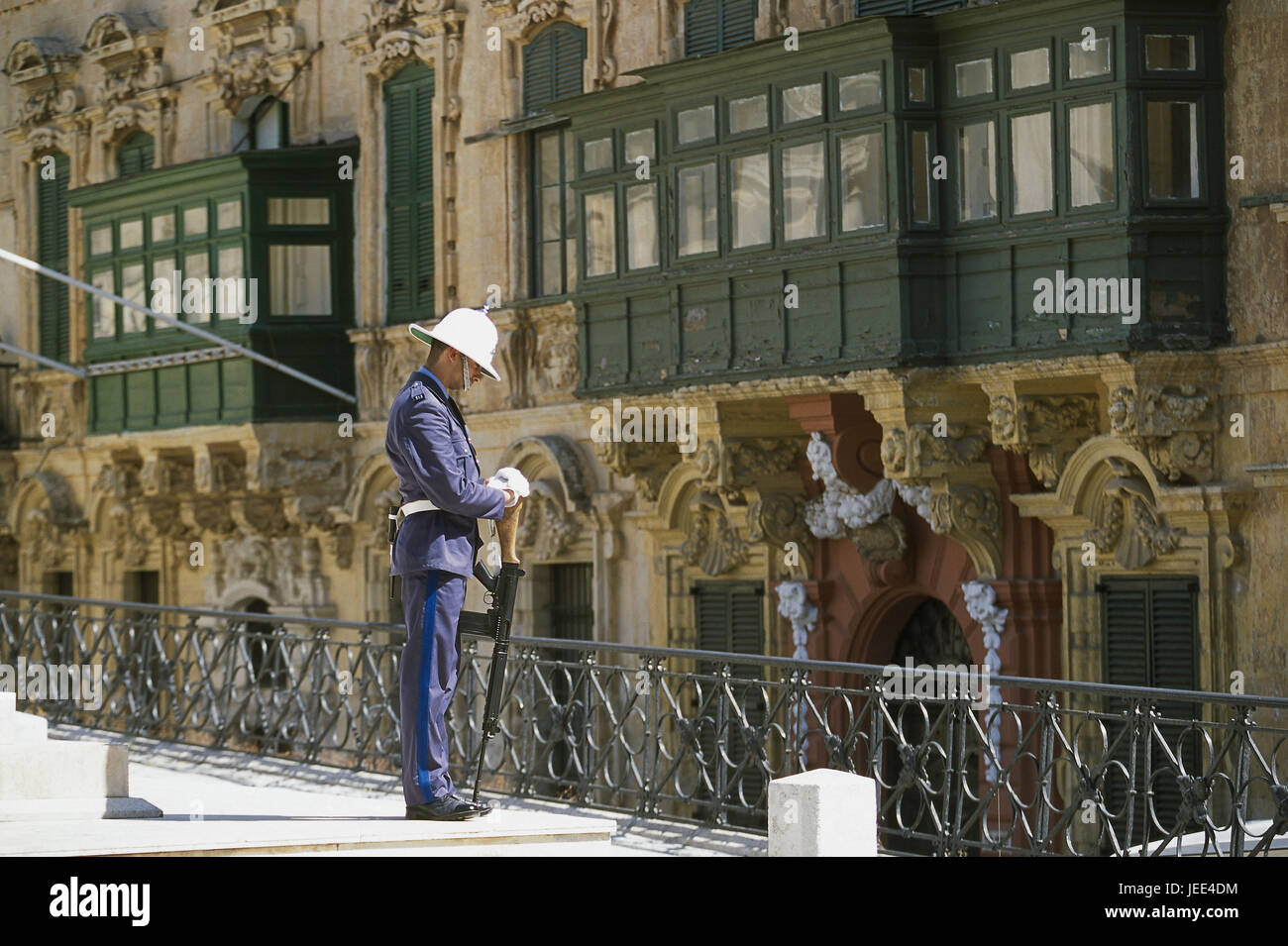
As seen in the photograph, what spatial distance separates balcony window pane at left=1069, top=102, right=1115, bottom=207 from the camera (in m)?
17.2

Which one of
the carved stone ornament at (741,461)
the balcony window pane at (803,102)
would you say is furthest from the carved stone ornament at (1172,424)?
the carved stone ornament at (741,461)

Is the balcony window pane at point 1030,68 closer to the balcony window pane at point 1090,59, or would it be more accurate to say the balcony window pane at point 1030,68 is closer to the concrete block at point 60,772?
the balcony window pane at point 1090,59

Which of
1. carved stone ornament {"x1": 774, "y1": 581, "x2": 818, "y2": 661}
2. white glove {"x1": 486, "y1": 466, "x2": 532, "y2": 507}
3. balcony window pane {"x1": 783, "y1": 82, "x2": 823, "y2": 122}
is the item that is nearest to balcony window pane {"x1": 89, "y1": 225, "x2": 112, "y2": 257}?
carved stone ornament {"x1": 774, "y1": 581, "x2": 818, "y2": 661}

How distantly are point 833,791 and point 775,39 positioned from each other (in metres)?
12.0

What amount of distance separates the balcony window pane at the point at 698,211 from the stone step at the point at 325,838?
37.1 ft

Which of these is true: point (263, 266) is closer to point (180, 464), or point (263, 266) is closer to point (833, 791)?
point (180, 464)

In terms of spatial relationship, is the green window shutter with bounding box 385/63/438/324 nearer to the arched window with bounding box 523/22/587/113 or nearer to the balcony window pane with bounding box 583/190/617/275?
the arched window with bounding box 523/22/587/113

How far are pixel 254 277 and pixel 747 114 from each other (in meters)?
7.65

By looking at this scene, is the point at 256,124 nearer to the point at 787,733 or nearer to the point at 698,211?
the point at 698,211

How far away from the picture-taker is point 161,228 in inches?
1065

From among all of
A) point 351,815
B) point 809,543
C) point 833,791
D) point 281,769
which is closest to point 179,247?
point 809,543

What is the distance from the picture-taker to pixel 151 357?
89.2 ft

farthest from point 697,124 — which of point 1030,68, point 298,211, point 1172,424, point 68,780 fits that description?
point 68,780

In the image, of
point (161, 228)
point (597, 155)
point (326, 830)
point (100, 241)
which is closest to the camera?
point (326, 830)
